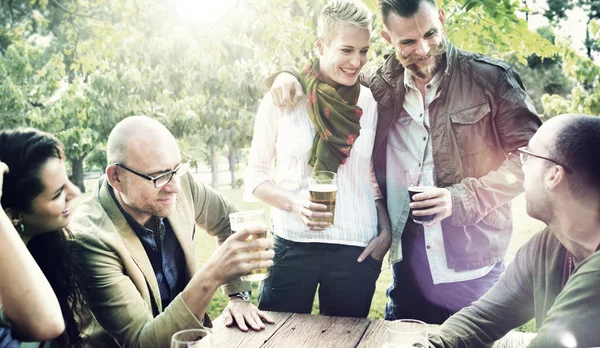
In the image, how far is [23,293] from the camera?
5.84 ft

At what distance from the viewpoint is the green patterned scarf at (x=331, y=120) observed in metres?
2.89

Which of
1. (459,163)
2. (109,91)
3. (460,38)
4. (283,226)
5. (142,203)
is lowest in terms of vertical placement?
(109,91)

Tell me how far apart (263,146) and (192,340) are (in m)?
1.64

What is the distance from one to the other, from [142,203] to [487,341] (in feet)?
5.83

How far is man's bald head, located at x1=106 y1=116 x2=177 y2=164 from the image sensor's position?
101 inches

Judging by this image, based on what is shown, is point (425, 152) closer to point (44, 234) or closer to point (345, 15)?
point (345, 15)

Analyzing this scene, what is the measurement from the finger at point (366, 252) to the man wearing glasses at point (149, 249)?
0.69 metres

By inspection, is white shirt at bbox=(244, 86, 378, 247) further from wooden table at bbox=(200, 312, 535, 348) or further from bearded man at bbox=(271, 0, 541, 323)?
wooden table at bbox=(200, 312, 535, 348)

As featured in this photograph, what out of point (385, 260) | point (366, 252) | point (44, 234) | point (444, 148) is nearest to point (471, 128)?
point (444, 148)

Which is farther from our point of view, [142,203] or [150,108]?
[150,108]

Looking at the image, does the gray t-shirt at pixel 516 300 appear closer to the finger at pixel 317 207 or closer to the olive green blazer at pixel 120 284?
the finger at pixel 317 207

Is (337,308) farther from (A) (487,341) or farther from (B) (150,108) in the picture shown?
(B) (150,108)

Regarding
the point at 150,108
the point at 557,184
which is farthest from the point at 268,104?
the point at 150,108

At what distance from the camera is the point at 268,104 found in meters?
3.10
